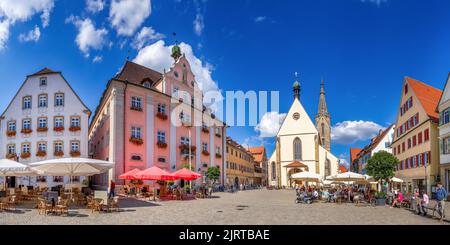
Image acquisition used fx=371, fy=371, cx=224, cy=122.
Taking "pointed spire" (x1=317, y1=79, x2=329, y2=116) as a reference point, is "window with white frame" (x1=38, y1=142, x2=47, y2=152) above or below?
below

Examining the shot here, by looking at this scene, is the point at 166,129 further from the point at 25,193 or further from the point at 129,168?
the point at 25,193

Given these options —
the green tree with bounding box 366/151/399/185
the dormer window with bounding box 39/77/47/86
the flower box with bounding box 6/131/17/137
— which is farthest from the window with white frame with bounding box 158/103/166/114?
the green tree with bounding box 366/151/399/185

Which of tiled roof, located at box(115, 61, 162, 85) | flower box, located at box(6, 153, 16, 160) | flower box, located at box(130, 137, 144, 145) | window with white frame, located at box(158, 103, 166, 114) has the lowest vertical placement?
flower box, located at box(6, 153, 16, 160)

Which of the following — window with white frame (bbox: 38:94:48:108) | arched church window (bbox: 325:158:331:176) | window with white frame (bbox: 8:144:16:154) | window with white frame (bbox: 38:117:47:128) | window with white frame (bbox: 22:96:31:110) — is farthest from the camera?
arched church window (bbox: 325:158:331:176)

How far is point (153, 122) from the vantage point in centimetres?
3838

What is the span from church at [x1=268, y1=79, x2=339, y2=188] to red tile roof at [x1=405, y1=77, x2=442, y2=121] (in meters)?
34.3

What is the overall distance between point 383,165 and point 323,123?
265 feet

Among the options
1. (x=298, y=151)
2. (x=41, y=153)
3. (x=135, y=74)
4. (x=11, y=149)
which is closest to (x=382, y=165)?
(x=135, y=74)

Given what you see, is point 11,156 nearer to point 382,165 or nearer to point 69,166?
point 69,166

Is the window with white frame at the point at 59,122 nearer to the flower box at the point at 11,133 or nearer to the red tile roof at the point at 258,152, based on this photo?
the flower box at the point at 11,133

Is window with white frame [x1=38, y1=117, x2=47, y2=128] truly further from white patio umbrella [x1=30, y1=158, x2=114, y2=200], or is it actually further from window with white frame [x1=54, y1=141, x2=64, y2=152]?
white patio umbrella [x1=30, y1=158, x2=114, y2=200]

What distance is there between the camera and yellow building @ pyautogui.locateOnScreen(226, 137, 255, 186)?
6538cm

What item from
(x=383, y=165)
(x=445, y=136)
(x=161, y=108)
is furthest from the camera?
(x=161, y=108)
